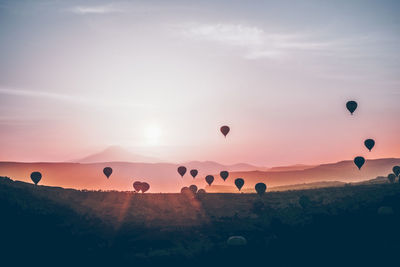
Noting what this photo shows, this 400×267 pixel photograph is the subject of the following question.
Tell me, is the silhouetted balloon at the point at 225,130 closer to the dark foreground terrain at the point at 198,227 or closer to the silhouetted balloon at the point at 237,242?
the dark foreground terrain at the point at 198,227

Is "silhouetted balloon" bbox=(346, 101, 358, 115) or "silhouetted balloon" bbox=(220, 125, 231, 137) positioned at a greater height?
"silhouetted balloon" bbox=(220, 125, 231, 137)

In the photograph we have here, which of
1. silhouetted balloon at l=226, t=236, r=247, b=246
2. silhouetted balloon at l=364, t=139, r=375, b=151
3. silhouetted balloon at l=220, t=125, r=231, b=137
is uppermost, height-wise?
silhouetted balloon at l=220, t=125, r=231, b=137

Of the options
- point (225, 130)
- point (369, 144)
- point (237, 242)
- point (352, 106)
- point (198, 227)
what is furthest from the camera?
point (225, 130)

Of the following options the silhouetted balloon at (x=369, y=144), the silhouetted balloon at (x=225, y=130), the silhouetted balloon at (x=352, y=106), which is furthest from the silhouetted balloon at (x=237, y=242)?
the silhouetted balloon at (x=369, y=144)

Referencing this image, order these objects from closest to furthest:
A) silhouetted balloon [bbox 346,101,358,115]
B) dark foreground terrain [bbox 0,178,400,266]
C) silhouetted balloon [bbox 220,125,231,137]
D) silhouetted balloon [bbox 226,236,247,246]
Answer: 1. dark foreground terrain [bbox 0,178,400,266]
2. silhouetted balloon [bbox 226,236,247,246]
3. silhouetted balloon [bbox 346,101,358,115]
4. silhouetted balloon [bbox 220,125,231,137]

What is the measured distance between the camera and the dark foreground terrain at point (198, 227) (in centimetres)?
5162

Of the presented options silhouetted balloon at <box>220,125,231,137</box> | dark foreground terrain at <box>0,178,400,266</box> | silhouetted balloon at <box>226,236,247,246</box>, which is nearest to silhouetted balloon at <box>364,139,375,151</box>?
dark foreground terrain at <box>0,178,400,266</box>

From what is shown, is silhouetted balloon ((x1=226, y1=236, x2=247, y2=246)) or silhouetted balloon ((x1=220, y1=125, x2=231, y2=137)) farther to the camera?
silhouetted balloon ((x1=220, y1=125, x2=231, y2=137))

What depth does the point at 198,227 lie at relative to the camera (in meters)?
67.9

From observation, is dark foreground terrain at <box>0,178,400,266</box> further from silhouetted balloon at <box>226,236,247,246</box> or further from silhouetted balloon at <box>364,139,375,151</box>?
silhouetted balloon at <box>364,139,375,151</box>

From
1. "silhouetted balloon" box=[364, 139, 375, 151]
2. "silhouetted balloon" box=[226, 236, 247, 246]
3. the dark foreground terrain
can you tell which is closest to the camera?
the dark foreground terrain

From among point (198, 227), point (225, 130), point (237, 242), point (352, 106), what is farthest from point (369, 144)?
point (237, 242)

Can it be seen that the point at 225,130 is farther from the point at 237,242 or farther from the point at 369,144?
the point at 237,242

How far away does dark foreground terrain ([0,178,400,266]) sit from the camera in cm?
5162
